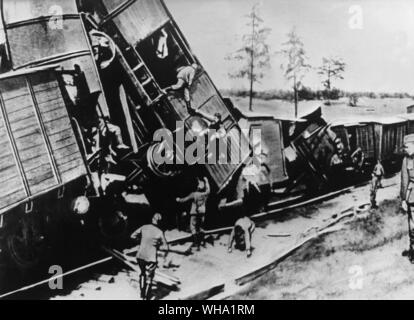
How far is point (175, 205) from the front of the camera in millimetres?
5855

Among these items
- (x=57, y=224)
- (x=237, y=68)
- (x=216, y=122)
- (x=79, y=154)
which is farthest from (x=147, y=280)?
(x=237, y=68)

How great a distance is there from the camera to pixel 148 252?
217 inches

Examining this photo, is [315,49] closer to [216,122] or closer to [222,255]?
[216,122]

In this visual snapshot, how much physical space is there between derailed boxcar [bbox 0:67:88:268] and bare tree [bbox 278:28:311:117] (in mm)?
2952

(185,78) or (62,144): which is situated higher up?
(185,78)

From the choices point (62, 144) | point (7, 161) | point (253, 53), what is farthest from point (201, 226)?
point (7, 161)

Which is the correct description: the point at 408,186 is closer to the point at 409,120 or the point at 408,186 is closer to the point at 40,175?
the point at 409,120

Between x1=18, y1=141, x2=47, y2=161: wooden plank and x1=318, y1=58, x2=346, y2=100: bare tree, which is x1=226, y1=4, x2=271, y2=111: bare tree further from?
x1=18, y1=141, x2=47, y2=161: wooden plank

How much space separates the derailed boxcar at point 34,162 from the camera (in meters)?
4.92

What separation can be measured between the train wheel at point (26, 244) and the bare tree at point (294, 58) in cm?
382

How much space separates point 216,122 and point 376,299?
3144 millimetres

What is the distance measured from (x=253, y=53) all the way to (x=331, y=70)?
113cm

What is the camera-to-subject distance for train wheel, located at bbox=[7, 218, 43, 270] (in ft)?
17.0

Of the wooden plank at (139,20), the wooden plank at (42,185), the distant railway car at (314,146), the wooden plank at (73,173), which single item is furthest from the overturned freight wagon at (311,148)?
the wooden plank at (42,185)
